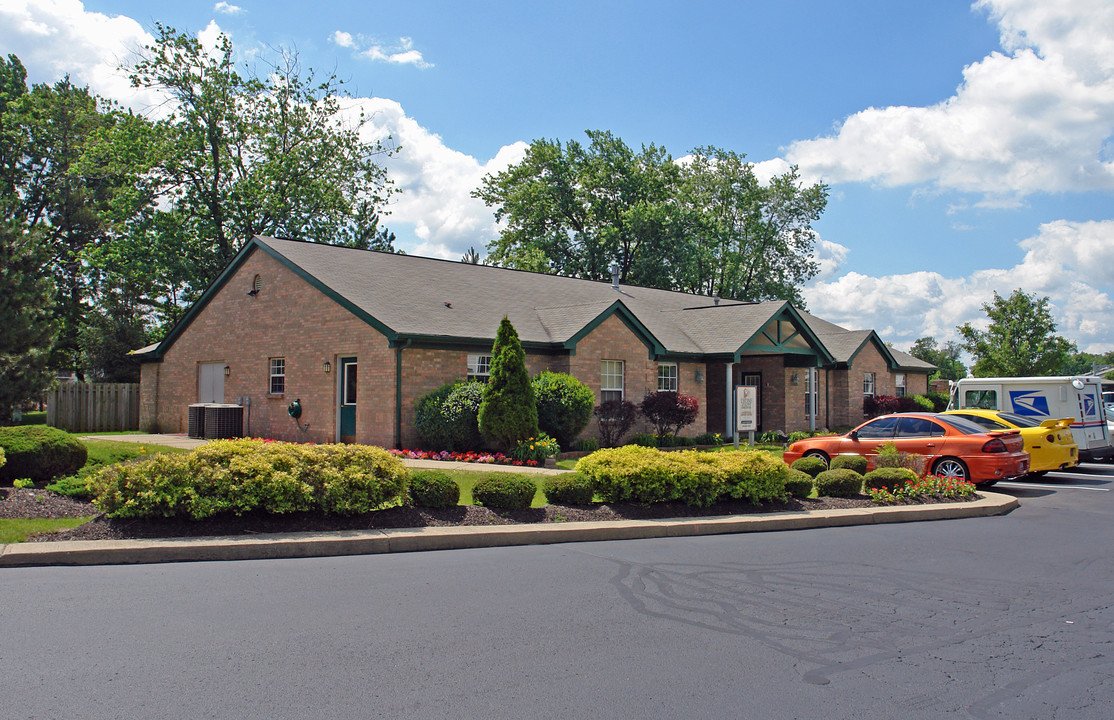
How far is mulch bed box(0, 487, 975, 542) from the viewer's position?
8.55 metres

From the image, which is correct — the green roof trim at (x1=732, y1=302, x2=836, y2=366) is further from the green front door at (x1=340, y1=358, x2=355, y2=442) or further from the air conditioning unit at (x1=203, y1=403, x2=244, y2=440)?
the air conditioning unit at (x1=203, y1=403, x2=244, y2=440)

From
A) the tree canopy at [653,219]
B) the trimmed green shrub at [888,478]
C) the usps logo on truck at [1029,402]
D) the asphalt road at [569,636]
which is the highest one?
the tree canopy at [653,219]

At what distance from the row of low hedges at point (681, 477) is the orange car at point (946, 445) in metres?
4.52

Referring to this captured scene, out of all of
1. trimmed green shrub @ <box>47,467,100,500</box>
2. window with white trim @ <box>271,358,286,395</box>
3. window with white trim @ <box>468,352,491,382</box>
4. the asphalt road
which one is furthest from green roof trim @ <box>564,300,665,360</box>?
the asphalt road

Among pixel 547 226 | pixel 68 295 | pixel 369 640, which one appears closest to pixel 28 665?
pixel 369 640

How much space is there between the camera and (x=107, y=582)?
7020 mm

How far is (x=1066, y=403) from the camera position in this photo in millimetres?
18312

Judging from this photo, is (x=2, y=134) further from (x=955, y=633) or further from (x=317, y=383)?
(x=955, y=633)

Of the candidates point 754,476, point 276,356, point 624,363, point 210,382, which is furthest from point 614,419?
point 210,382

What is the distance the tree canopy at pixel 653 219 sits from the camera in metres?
46.5

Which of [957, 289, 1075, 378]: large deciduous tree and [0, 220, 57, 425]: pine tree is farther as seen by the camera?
[957, 289, 1075, 378]: large deciduous tree

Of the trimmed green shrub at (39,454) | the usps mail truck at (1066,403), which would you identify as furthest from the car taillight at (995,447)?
the trimmed green shrub at (39,454)

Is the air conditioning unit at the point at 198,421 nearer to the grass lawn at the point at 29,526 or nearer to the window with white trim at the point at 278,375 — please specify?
the window with white trim at the point at 278,375

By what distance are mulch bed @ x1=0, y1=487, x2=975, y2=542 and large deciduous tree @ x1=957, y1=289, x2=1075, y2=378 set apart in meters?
31.4
